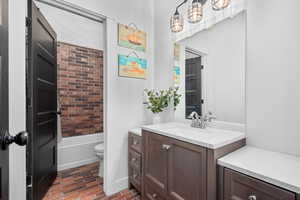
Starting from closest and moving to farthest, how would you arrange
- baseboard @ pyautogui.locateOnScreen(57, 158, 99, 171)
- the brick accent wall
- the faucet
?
the faucet → baseboard @ pyautogui.locateOnScreen(57, 158, 99, 171) → the brick accent wall

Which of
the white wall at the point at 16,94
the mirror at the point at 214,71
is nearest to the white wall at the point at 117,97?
the mirror at the point at 214,71

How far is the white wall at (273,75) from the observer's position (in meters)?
1.03

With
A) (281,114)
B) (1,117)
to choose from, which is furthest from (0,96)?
(281,114)

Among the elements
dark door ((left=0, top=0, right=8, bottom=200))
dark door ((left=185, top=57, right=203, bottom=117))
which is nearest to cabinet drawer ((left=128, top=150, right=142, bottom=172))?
dark door ((left=185, top=57, right=203, bottom=117))

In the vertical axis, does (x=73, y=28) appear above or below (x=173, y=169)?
above

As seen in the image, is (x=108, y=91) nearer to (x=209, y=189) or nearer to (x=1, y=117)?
(x=1, y=117)

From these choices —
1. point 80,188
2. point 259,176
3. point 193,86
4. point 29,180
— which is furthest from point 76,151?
point 259,176

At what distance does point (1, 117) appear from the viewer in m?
0.57

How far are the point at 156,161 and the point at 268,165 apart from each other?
34.0 inches

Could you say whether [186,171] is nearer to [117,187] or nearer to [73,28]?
[117,187]

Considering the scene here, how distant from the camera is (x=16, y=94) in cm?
81

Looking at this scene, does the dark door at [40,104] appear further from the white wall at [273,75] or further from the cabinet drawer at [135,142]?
the white wall at [273,75]

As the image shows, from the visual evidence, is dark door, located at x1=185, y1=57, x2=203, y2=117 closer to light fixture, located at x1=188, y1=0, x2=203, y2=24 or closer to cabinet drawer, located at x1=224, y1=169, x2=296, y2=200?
light fixture, located at x1=188, y1=0, x2=203, y2=24

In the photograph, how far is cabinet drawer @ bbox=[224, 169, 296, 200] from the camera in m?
0.72
